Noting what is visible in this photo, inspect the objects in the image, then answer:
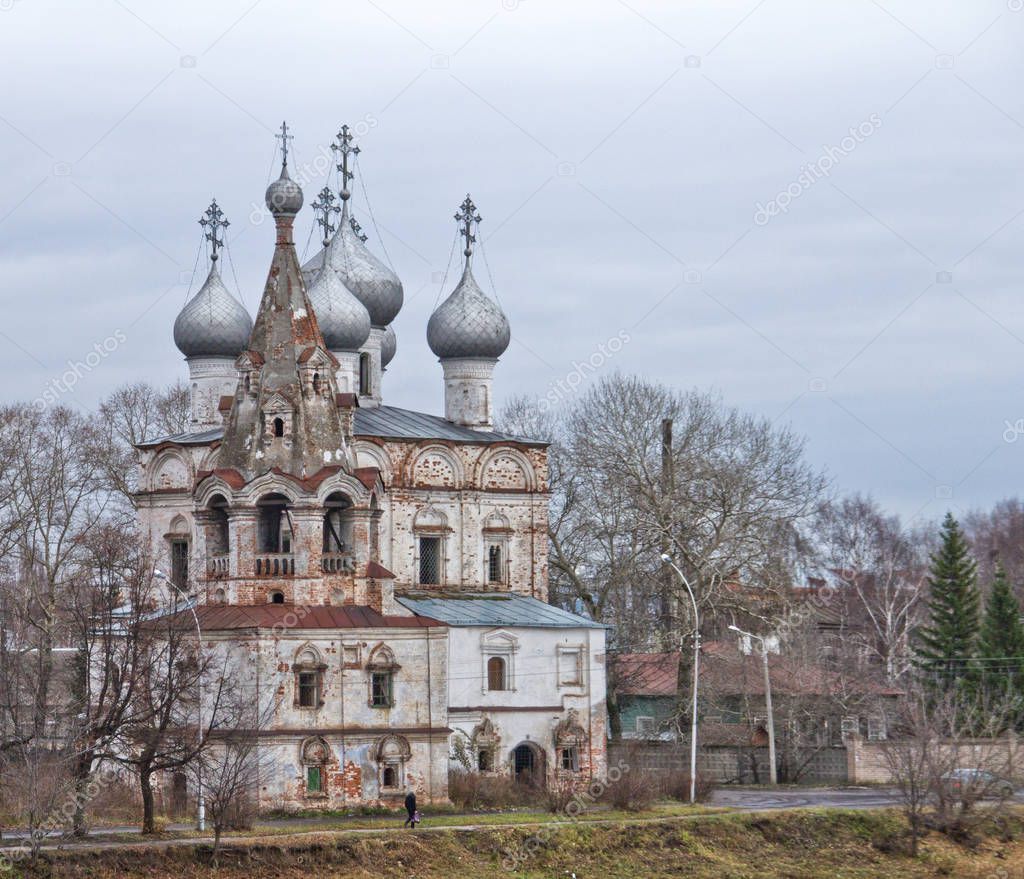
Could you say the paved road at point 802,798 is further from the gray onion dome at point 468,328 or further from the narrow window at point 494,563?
the gray onion dome at point 468,328

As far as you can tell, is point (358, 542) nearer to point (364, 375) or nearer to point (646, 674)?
point (364, 375)

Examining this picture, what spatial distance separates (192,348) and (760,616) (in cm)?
1564

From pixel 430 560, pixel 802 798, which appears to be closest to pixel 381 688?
pixel 430 560

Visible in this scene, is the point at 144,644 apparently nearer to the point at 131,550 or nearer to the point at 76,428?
the point at 131,550

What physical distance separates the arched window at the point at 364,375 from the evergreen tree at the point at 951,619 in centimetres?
1690

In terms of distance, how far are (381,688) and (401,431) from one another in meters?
7.54

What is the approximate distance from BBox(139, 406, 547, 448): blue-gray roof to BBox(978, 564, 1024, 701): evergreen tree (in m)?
13.8

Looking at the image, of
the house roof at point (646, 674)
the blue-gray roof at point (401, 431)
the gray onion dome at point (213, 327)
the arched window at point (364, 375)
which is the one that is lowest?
the house roof at point (646, 674)

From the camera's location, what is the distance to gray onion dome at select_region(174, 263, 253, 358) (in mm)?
51219

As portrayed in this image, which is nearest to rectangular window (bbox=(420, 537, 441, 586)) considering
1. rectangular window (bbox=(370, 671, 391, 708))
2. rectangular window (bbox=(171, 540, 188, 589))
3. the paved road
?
rectangular window (bbox=(370, 671, 391, 708))

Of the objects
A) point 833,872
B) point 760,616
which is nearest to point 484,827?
point 833,872

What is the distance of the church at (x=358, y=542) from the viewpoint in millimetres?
43969

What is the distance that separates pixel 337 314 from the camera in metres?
50.2

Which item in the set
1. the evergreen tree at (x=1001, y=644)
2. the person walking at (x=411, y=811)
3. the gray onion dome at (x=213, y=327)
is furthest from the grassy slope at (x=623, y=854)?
the gray onion dome at (x=213, y=327)
